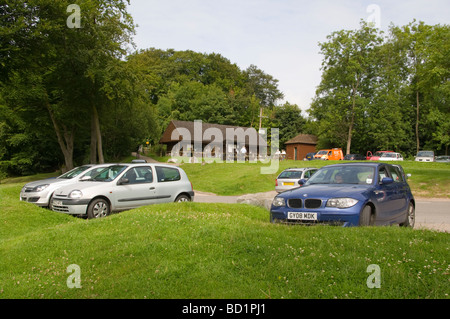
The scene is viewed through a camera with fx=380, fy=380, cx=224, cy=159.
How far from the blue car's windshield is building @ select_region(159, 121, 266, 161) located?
44498mm

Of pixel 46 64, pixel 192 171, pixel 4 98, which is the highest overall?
pixel 46 64

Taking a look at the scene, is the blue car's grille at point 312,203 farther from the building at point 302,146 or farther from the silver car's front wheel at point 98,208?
the building at point 302,146

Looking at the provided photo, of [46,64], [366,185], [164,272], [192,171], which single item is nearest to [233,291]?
[164,272]

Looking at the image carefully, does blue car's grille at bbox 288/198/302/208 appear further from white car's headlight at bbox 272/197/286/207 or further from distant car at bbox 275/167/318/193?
distant car at bbox 275/167/318/193

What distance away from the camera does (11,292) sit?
4.50 metres

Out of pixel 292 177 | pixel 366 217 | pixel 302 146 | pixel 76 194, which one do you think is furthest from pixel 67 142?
pixel 302 146

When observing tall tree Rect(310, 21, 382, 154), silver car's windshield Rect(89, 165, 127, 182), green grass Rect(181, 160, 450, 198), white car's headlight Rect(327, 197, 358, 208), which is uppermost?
tall tree Rect(310, 21, 382, 154)

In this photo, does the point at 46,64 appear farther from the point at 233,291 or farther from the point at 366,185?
the point at 233,291

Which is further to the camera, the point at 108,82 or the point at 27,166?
the point at 27,166

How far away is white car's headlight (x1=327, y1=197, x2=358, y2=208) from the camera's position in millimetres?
7059

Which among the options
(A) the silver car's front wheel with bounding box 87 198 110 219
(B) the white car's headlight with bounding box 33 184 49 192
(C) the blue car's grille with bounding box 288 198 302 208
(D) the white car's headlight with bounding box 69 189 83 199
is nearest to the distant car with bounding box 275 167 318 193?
(A) the silver car's front wheel with bounding box 87 198 110 219

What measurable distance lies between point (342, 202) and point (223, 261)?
3125 millimetres
